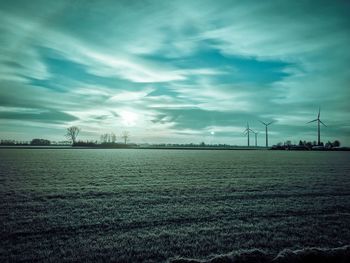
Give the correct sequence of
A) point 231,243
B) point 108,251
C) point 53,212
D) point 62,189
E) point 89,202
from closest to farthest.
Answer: point 108,251 < point 231,243 < point 53,212 < point 89,202 < point 62,189

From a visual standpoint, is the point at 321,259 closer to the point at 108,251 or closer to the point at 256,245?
the point at 256,245

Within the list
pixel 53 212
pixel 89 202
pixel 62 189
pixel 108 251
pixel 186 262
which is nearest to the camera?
pixel 186 262

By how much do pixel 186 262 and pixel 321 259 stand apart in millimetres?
3294

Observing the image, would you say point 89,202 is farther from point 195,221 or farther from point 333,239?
point 333,239

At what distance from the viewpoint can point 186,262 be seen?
564 centimetres

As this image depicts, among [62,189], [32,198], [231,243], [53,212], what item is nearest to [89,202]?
[53,212]

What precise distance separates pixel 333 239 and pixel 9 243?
9.44m

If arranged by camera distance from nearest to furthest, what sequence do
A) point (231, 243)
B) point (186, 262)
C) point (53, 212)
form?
1. point (186, 262)
2. point (231, 243)
3. point (53, 212)

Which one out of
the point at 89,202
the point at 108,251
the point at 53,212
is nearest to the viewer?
the point at 108,251

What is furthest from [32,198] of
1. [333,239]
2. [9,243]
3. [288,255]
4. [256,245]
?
[333,239]

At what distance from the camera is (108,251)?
252 inches

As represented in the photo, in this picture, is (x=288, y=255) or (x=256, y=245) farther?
(x=256, y=245)

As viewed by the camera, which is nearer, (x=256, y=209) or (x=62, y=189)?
(x=256, y=209)

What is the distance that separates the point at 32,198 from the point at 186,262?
10.6 m
